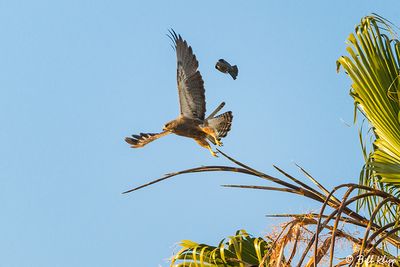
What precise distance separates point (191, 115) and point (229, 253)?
220 centimetres

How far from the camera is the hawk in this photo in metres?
8.03

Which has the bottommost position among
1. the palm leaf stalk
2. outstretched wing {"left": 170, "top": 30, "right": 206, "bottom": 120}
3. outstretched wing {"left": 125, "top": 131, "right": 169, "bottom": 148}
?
the palm leaf stalk

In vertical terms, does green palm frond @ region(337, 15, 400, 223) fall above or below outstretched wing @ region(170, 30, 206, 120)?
below

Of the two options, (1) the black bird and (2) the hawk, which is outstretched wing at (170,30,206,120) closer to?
(2) the hawk

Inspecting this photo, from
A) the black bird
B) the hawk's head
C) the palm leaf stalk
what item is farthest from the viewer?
the hawk's head

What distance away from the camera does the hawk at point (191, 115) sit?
26.3ft

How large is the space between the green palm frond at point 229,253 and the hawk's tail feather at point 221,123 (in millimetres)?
1614

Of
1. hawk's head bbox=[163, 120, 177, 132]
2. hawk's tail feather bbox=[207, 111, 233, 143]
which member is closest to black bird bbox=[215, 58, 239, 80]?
hawk's tail feather bbox=[207, 111, 233, 143]

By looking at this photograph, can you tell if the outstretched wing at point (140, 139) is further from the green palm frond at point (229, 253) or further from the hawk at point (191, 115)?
the green palm frond at point (229, 253)

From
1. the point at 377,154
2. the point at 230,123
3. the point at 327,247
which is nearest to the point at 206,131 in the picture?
the point at 230,123

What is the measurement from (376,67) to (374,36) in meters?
0.28

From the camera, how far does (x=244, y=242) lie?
21.2 ft

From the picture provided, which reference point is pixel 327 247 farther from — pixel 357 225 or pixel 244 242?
pixel 244 242

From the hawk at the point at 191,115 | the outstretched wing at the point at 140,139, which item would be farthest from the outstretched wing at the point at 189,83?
the outstretched wing at the point at 140,139
